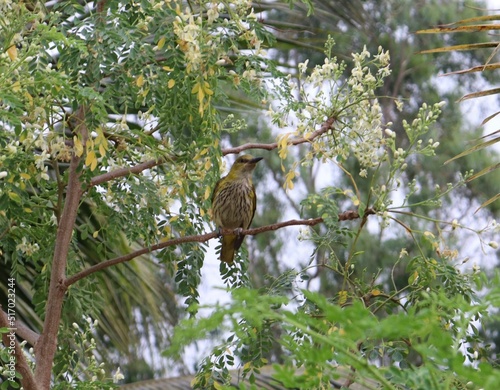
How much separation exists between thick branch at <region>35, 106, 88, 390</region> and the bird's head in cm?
155

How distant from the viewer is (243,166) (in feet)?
14.7

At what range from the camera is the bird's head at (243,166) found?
442 cm

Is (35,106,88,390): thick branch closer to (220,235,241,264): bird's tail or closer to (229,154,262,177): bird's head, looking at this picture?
(220,235,241,264): bird's tail

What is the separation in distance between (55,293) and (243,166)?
5.70 ft

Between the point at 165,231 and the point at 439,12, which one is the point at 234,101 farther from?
the point at 439,12

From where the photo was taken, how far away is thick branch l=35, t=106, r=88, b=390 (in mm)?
2885

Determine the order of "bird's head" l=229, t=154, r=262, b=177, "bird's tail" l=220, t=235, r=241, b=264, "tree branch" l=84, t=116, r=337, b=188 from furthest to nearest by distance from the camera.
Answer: "bird's head" l=229, t=154, r=262, b=177 → "bird's tail" l=220, t=235, r=241, b=264 → "tree branch" l=84, t=116, r=337, b=188

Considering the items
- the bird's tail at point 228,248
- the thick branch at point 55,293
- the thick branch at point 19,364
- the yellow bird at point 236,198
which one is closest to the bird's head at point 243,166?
the yellow bird at point 236,198

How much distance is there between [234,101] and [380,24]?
764 centimetres

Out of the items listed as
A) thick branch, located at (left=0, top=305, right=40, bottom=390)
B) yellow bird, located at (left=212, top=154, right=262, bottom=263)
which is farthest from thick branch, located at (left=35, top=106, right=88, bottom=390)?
yellow bird, located at (left=212, top=154, right=262, bottom=263)

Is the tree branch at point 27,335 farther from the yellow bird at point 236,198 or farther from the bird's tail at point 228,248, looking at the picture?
the yellow bird at point 236,198

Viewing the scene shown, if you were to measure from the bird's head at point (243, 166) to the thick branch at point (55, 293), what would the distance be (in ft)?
5.07

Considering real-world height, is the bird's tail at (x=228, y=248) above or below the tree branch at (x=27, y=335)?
above

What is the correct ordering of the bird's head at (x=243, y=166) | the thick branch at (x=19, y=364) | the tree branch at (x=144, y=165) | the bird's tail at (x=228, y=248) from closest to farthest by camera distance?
the thick branch at (x=19, y=364), the tree branch at (x=144, y=165), the bird's tail at (x=228, y=248), the bird's head at (x=243, y=166)
